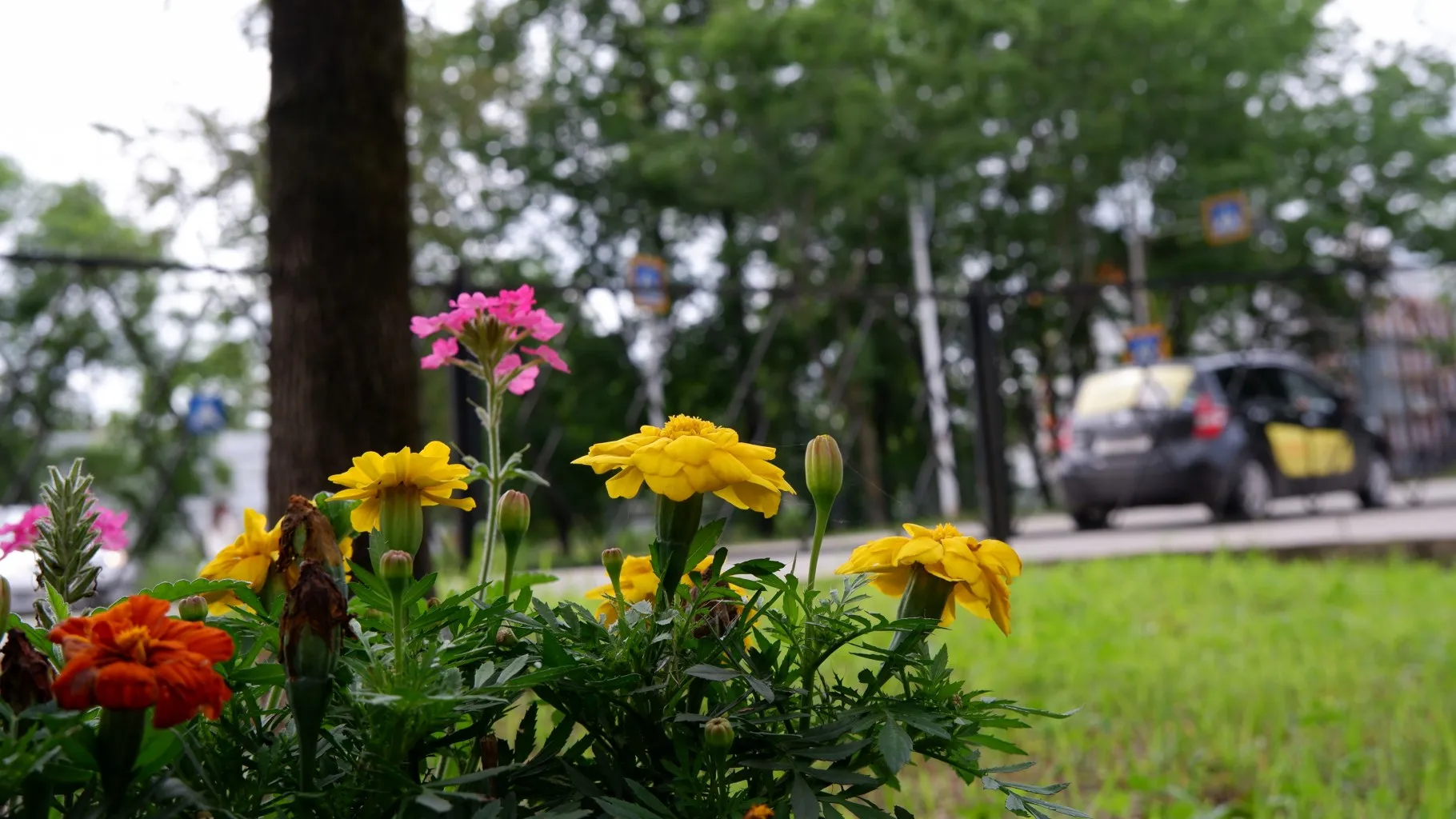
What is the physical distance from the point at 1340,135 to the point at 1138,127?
4115mm

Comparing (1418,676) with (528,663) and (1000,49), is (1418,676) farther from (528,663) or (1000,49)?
(1000,49)

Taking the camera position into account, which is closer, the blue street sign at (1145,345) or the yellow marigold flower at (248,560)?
the yellow marigold flower at (248,560)

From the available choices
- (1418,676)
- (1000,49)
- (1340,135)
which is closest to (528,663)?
(1418,676)

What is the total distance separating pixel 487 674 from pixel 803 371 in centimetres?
1547

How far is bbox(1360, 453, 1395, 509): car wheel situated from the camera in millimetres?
8945

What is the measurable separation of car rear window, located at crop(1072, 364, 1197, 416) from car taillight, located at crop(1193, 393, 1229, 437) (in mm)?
141

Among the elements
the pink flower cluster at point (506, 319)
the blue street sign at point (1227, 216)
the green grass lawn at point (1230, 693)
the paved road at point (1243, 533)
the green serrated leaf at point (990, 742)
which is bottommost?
the green grass lawn at point (1230, 693)

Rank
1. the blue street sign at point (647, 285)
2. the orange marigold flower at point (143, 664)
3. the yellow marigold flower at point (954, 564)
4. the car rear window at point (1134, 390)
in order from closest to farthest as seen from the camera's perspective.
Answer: the orange marigold flower at point (143, 664) → the yellow marigold flower at point (954, 564) → the blue street sign at point (647, 285) → the car rear window at point (1134, 390)

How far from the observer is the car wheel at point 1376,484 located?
8.95 meters

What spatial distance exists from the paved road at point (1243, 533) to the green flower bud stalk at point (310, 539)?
2.67 metres

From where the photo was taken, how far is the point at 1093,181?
19.8 metres

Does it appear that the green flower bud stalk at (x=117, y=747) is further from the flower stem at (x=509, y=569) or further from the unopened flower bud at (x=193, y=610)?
the flower stem at (x=509, y=569)

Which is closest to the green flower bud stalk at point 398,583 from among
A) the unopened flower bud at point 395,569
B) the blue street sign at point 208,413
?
the unopened flower bud at point 395,569

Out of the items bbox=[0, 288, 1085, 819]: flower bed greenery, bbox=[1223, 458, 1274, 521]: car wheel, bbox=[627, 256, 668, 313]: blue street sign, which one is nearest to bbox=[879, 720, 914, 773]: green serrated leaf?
bbox=[0, 288, 1085, 819]: flower bed greenery
